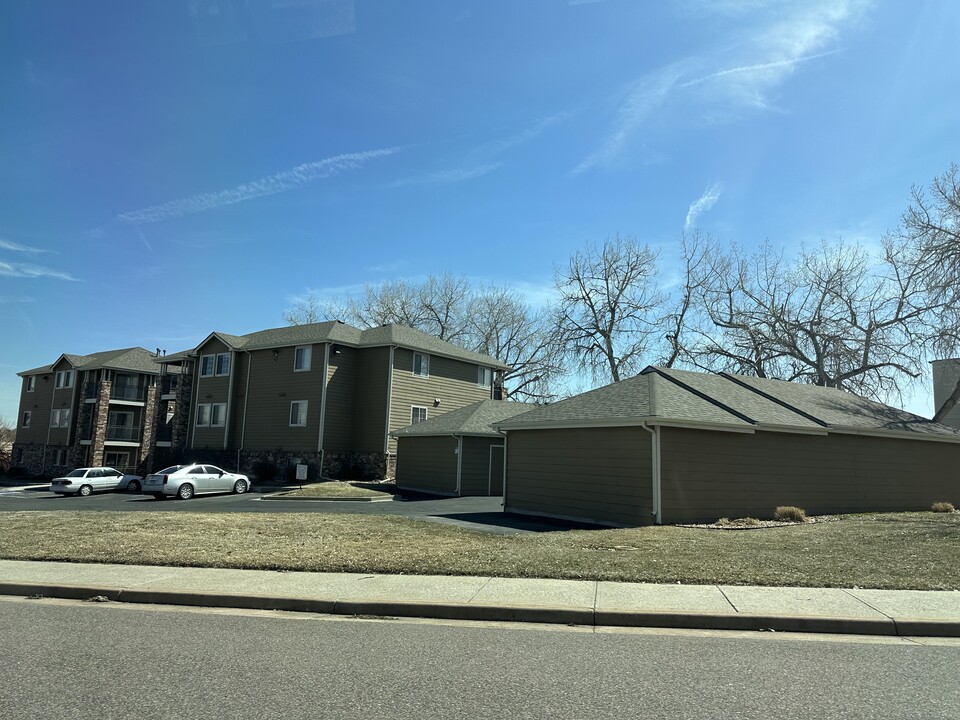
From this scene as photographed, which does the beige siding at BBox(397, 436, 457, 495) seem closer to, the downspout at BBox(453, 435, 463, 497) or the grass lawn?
the downspout at BBox(453, 435, 463, 497)

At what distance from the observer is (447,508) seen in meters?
21.5

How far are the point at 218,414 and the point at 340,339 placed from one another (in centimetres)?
942

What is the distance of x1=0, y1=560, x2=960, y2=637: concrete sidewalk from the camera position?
698cm

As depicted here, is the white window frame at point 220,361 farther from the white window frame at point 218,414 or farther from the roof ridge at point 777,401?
→ the roof ridge at point 777,401

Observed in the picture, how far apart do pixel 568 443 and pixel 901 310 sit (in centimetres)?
2602

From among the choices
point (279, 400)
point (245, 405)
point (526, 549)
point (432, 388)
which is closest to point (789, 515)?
point (526, 549)

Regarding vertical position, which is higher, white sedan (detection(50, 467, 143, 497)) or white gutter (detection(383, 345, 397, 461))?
white gutter (detection(383, 345, 397, 461))

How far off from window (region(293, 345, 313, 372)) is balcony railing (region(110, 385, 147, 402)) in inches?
824

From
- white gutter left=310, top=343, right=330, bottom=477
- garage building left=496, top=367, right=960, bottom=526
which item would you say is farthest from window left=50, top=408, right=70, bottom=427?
garage building left=496, top=367, right=960, bottom=526

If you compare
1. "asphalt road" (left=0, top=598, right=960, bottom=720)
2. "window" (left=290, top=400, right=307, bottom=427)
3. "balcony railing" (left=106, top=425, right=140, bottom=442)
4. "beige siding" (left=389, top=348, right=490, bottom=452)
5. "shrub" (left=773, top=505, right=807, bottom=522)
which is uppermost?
"beige siding" (left=389, top=348, right=490, bottom=452)

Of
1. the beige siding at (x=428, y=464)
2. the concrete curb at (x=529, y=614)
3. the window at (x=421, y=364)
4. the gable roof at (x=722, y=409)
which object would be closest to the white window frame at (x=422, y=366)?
the window at (x=421, y=364)

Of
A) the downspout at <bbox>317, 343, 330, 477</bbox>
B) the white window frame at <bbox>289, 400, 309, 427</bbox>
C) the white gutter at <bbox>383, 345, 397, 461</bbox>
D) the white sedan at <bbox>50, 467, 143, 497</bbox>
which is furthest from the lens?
the white window frame at <bbox>289, 400, 309, 427</bbox>

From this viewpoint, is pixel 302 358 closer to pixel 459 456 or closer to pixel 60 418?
pixel 459 456

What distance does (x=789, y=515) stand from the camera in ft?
56.0
